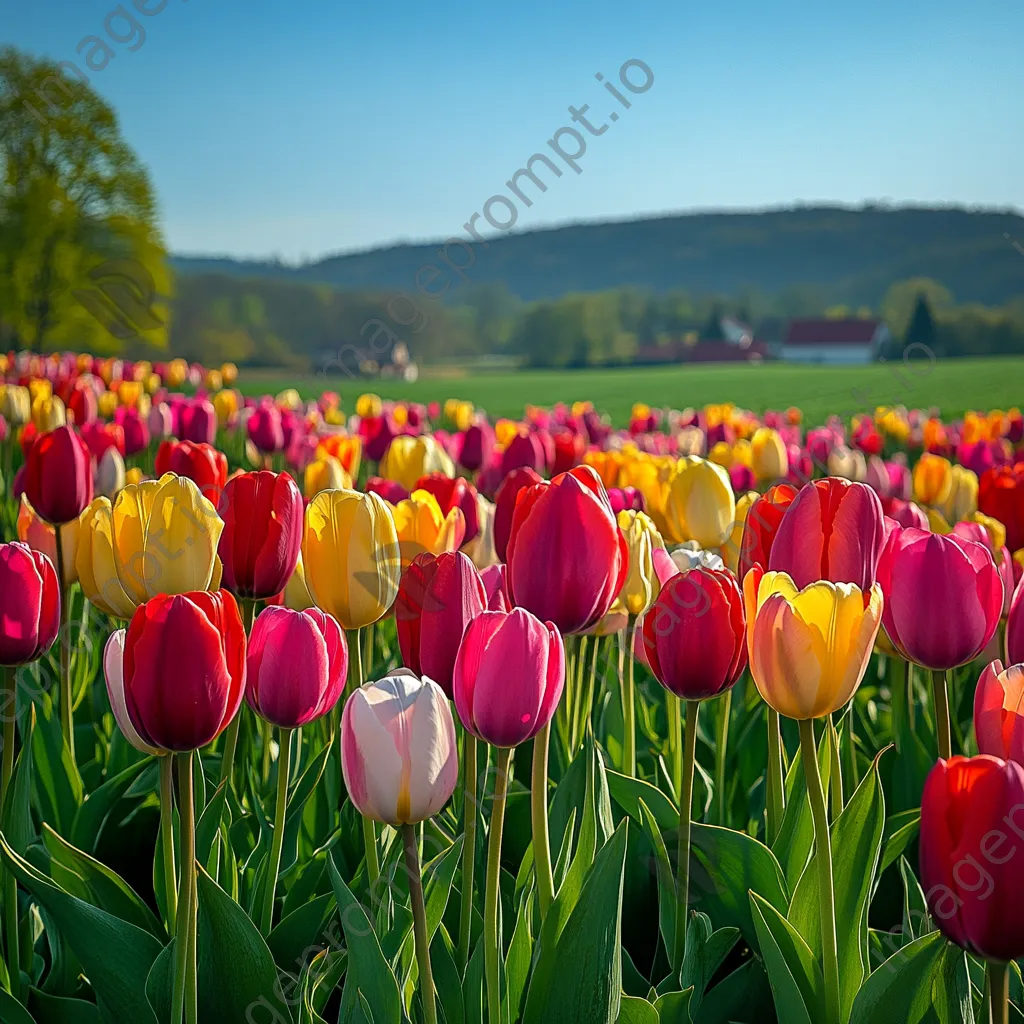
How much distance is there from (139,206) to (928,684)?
33411mm

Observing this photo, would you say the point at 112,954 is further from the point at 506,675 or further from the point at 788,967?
the point at 788,967

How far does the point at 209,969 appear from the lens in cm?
134

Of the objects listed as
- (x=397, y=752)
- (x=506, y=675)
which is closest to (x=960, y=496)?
(x=506, y=675)

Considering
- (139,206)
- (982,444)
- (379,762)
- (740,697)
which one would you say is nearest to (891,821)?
(740,697)

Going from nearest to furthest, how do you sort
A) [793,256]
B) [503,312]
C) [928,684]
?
[928,684] → [503,312] → [793,256]

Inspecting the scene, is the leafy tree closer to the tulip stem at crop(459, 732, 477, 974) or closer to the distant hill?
the distant hill

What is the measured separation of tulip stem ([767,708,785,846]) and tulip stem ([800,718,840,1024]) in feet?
0.92

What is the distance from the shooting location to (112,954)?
1351 mm

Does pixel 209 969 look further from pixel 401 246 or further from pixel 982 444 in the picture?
pixel 401 246

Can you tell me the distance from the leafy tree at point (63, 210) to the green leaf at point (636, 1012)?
3127 cm

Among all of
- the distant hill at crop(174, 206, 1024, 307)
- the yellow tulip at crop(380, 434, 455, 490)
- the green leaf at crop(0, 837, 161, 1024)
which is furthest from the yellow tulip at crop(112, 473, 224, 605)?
the distant hill at crop(174, 206, 1024, 307)

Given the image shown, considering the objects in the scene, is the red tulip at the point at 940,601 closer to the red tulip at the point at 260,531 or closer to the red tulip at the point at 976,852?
the red tulip at the point at 976,852

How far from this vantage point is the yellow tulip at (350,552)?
160cm

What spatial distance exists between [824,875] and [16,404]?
563 centimetres
